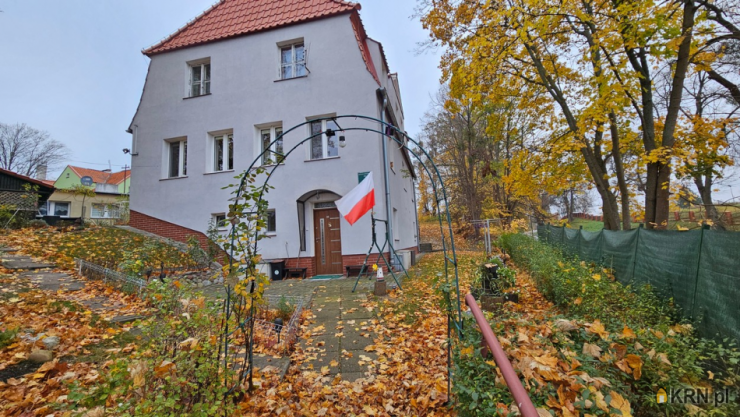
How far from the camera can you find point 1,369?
2701 mm

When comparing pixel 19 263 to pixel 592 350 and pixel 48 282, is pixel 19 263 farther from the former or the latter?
pixel 592 350

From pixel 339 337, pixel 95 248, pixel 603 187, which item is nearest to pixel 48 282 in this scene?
pixel 95 248

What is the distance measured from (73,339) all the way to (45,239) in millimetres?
8547

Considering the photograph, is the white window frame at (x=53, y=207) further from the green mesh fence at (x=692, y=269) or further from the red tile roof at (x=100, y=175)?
the green mesh fence at (x=692, y=269)

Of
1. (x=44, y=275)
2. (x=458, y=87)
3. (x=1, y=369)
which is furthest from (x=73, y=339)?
(x=458, y=87)

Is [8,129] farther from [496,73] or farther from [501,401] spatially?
[501,401]

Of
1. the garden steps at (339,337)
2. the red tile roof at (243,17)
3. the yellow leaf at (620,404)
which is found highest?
the red tile roof at (243,17)

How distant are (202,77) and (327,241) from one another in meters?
8.25

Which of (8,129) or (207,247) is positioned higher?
(8,129)

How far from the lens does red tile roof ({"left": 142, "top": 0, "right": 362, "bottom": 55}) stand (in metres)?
10.3

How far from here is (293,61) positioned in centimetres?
1056

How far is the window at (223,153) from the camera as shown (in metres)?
10.8

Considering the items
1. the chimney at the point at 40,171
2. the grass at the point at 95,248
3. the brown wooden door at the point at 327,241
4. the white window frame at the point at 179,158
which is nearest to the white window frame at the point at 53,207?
the chimney at the point at 40,171

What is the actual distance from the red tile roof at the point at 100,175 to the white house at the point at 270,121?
3014cm
